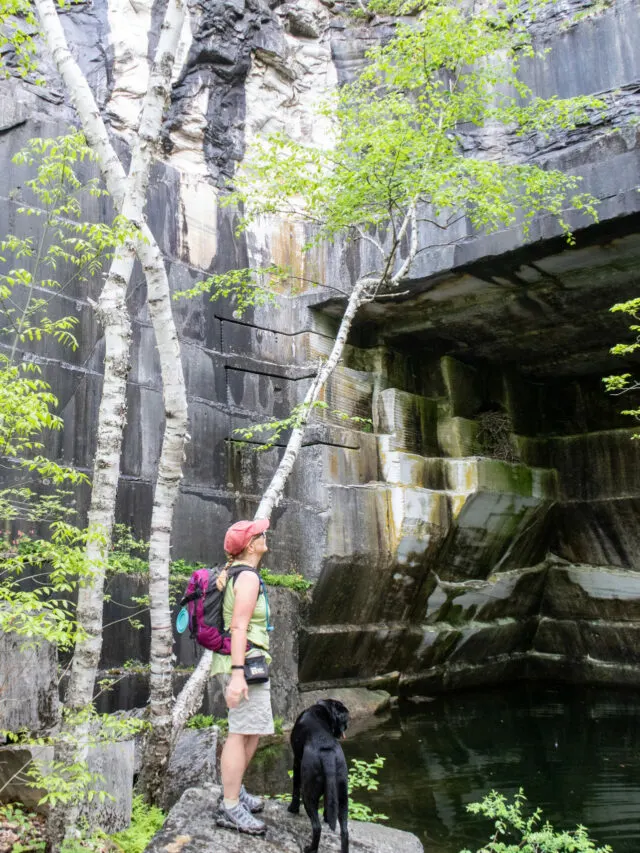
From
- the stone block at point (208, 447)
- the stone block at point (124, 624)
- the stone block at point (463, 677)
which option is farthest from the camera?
the stone block at point (463, 677)

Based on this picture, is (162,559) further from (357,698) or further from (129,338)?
(357,698)

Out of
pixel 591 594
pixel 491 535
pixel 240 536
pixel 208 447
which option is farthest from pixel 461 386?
pixel 240 536

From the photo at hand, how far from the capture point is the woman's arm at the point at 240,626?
12.2 feet

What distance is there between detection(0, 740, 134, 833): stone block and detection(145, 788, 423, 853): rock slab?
2.71 feet

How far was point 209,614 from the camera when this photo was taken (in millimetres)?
4082

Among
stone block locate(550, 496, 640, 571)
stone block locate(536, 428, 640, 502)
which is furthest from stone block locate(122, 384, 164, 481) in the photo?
stone block locate(550, 496, 640, 571)

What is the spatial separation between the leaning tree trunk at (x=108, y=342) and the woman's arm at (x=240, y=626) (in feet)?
3.49

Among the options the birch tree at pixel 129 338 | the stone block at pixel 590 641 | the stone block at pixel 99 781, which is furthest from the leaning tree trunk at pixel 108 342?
the stone block at pixel 590 641

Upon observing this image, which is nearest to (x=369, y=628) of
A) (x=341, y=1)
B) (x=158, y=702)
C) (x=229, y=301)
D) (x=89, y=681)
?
(x=229, y=301)

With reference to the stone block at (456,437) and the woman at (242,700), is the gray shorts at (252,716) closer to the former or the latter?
the woman at (242,700)

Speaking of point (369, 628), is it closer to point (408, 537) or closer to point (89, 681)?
point (408, 537)

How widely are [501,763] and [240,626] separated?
18.4ft

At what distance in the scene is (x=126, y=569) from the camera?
7.73 metres

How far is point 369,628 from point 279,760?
325 centimetres
